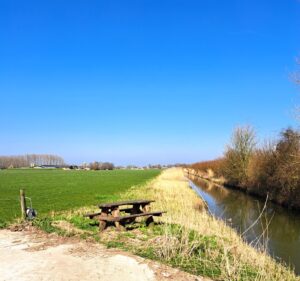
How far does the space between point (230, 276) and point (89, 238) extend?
4995mm

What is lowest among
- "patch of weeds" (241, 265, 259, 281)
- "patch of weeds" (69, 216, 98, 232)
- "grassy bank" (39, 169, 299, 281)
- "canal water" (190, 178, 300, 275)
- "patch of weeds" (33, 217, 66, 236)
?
"canal water" (190, 178, 300, 275)

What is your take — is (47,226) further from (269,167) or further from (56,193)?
(269,167)

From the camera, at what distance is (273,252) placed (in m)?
14.0

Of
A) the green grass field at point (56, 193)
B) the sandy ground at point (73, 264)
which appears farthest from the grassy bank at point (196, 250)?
the green grass field at point (56, 193)

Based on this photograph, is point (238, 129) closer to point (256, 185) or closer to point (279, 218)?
point (256, 185)

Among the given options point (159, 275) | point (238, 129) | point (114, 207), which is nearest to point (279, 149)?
point (238, 129)

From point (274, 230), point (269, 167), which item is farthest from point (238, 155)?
point (274, 230)

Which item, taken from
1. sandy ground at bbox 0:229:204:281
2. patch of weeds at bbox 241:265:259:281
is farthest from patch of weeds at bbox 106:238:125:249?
patch of weeds at bbox 241:265:259:281

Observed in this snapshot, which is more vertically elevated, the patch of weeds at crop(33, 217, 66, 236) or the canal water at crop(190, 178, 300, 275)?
the patch of weeds at crop(33, 217, 66, 236)

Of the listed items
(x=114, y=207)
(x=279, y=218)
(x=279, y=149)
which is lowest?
(x=279, y=218)

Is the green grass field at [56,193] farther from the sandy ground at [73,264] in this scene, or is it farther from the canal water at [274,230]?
the canal water at [274,230]

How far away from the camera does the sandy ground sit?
25.5ft

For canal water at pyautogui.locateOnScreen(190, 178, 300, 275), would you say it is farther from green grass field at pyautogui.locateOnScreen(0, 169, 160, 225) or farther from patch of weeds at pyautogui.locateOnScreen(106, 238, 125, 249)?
green grass field at pyautogui.locateOnScreen(0, 169, 160, 225)

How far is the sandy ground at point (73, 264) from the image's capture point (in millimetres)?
7758
